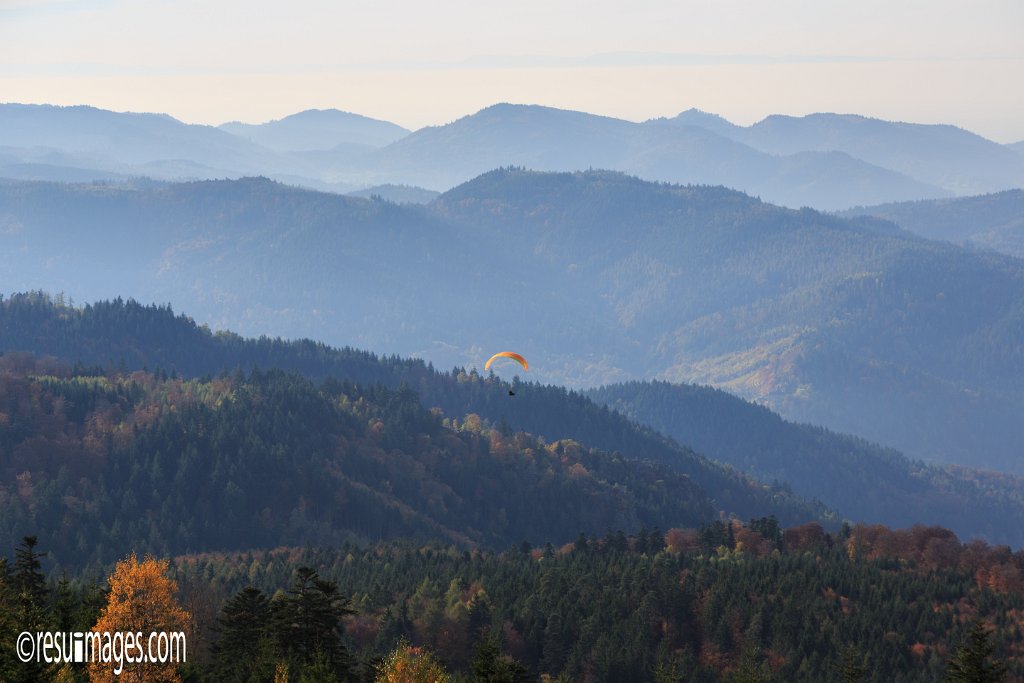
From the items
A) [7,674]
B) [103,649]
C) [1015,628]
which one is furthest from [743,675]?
[1015,628]

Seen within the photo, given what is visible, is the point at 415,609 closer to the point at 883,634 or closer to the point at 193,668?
the point at 883,634

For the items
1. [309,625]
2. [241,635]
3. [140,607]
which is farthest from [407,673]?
[241,635]

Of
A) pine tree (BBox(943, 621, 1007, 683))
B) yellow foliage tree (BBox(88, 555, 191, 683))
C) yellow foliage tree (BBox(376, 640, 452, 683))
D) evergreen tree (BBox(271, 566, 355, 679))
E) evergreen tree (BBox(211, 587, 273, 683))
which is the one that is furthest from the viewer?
evergreen tree (BBox(211, 587, 273, 683))

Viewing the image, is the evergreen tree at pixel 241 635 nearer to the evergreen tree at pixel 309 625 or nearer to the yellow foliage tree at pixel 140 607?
the evergreen tree at pixel 309 625

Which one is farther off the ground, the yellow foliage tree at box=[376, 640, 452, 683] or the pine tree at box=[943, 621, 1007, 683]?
the pine tree at box=[943, 621, 1007, 683]

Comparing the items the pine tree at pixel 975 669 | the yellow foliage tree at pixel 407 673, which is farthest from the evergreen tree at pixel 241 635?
the pine tree at pixel 975 669

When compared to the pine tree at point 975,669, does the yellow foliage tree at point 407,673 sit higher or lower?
lower

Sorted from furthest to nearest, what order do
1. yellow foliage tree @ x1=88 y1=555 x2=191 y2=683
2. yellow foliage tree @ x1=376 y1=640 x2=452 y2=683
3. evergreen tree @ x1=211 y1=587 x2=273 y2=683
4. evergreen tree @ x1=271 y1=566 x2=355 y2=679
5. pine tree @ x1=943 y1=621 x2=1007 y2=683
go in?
evergreen tree @ x1=211 y1=587 x2=273 y2=683
evergreen tree @ x1=271 y1=566 x2=355 y2=679
pine tree @ x1=943 y1=621 x2=1007 y2=683
yellow foliage tree @ x1=88 y1=555 x2=191 y2=683
yellow foliage tree @ x1=376 y1=640 x2=452 y2=683

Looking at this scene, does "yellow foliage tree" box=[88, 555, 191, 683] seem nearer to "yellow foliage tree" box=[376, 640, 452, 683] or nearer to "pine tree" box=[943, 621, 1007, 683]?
"yellow foliage tree" box=[376, 640, 452, 683]

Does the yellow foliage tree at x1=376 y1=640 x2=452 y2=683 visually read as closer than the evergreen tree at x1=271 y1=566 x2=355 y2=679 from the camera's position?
Yes

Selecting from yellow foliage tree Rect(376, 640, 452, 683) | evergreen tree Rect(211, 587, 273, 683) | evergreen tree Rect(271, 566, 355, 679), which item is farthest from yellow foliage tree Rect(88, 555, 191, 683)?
yellow foliage tree Rect(376, 640, 452, 683)

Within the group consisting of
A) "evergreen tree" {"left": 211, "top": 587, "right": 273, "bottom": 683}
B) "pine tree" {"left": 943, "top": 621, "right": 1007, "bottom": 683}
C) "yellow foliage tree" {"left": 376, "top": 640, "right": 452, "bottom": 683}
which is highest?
"pine tree" {"left": 943, "top": 621, "right": 1007, "bottom": 683}
